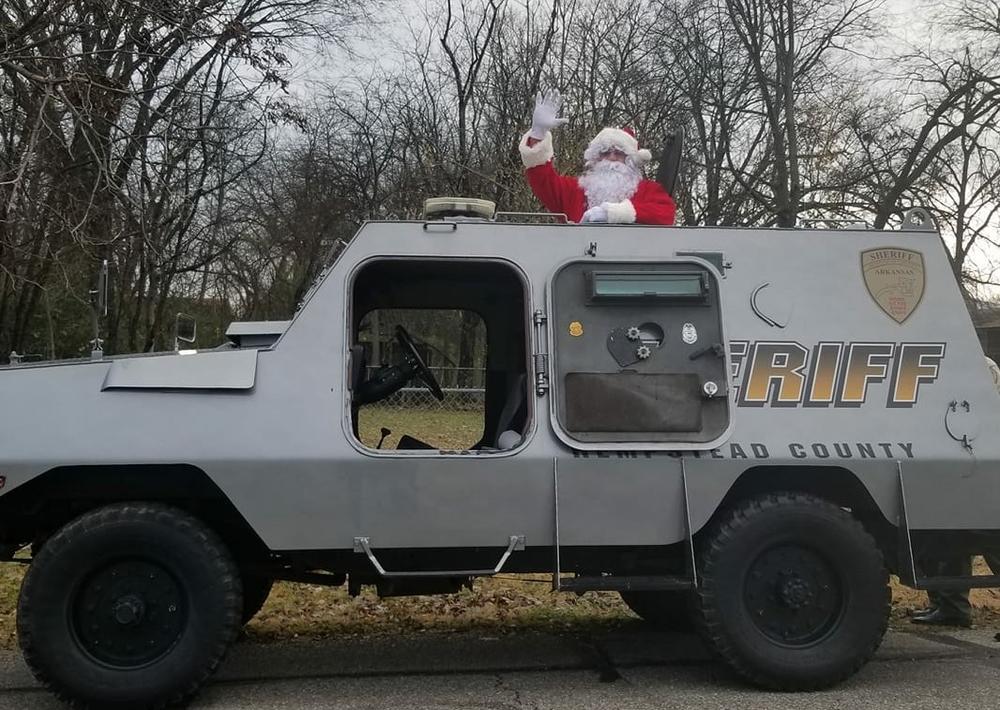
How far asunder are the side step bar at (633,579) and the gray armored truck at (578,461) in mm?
15

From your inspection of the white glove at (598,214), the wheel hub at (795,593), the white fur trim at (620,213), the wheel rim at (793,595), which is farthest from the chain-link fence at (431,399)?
the wheel hub at (795,593)

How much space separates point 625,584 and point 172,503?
2177 millimetres

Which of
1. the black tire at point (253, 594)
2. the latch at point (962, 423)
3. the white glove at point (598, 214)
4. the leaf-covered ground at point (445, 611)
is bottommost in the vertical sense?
the leaf-covered ground at point (445, 611)

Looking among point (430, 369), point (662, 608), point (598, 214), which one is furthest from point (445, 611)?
point (598, 214)

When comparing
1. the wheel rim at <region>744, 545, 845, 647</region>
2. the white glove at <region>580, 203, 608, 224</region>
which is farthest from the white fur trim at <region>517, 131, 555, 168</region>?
the wheel rim at <region>744, 545, 845, 647</region>

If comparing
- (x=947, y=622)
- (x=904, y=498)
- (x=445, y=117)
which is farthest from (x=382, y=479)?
(x=445, y=117)

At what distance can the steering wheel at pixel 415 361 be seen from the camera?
5066 mm

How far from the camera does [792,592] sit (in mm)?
4316

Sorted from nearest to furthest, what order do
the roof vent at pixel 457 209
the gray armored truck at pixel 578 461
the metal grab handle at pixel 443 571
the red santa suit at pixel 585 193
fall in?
1. the gray armored truck at pixel 578 461
2. the metal grab handle at pixel 443 571
3. the roof vent at pixel 457 209
4. the red santa suit at pixel 585 193

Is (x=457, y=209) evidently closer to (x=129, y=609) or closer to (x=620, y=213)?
(x=620, y=213)

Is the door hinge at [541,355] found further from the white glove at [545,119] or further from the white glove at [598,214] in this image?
the white glove at [545,119]

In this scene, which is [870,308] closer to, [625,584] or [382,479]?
[625,584]

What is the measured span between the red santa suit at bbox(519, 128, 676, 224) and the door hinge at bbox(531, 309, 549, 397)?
84 centimetres

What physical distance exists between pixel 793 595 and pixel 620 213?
2148mm
